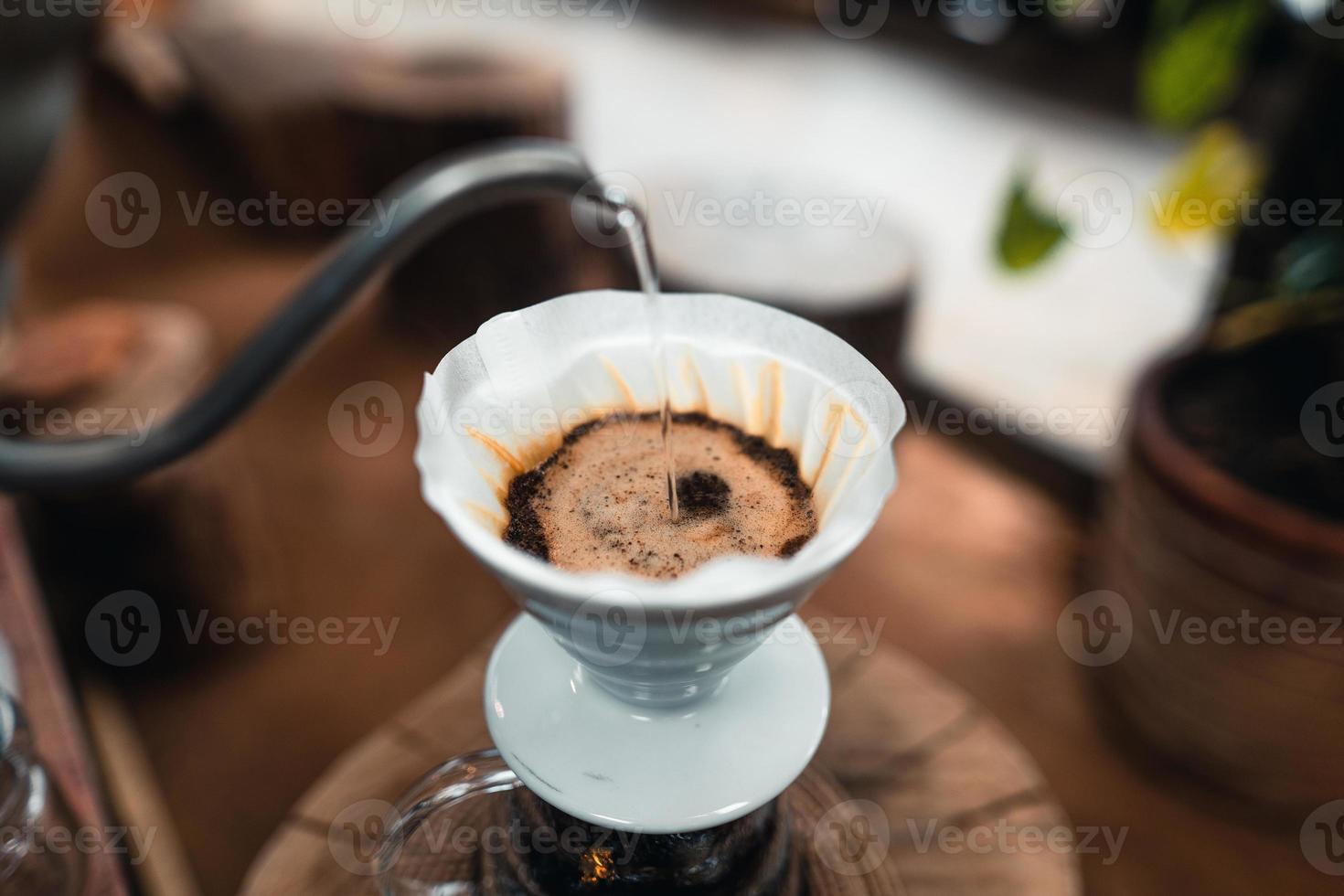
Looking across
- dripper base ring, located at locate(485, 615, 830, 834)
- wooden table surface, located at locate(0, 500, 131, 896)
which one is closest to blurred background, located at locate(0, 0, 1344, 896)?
wooden table surface, located at locate(0, 500, 131, 896)

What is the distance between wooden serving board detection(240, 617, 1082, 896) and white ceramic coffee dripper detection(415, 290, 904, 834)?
252 mm

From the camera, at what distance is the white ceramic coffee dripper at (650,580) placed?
0.59 metres

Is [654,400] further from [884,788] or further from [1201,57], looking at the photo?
[1201,57]

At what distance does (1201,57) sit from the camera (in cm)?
158

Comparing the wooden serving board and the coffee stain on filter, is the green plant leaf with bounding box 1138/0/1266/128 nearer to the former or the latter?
the wooden serving board

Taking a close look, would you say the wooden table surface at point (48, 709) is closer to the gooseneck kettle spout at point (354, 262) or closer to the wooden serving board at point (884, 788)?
the wooden serving board at point (884, 788)

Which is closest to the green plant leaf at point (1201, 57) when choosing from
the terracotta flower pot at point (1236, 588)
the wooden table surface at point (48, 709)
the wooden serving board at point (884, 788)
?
the terracotta flower pot at point (1236, 588)

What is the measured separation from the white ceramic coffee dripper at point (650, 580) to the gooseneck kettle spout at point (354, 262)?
0.20m

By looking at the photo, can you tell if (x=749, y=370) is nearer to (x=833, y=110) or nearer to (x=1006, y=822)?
(x=1006, y=822)

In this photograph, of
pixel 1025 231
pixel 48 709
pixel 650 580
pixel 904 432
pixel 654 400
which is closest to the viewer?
pixel 650 580

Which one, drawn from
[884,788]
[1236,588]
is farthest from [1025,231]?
[884,788]

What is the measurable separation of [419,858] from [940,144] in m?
3.67

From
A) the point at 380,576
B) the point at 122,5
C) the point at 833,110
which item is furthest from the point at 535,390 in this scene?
the point at 122,5

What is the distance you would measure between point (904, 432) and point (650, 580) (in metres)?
2.03
